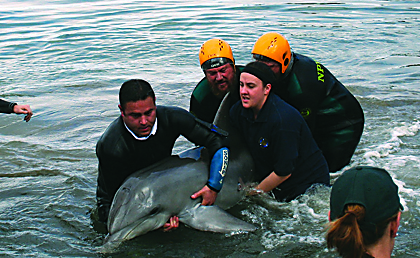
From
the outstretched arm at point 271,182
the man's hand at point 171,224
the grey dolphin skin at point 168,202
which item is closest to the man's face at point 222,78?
the grey dolphin skin at point 168,202

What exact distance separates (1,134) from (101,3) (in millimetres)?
18892

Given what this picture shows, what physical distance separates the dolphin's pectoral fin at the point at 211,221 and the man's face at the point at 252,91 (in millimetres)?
1219

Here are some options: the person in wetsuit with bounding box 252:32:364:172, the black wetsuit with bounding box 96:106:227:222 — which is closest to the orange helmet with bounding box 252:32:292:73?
the person in wetsuit with bounding box 252:32:364:172

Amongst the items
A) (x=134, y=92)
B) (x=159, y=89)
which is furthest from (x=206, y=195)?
(x=159, y=89)

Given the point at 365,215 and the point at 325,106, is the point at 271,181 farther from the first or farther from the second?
the point at 365,215

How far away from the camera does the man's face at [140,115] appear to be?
189 inches

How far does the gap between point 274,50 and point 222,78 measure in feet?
2.62

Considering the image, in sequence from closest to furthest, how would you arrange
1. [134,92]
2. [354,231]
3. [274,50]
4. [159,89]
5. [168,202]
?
[354,231] → [134,92] → [168,202] → [274,50] → [159,89]

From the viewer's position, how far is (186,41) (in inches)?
639

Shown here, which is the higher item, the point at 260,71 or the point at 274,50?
the point at 274,50

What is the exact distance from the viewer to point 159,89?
11305mm

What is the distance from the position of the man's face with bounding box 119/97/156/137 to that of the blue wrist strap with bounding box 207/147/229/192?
2.71ft

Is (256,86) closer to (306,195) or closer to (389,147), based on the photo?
(306,195)

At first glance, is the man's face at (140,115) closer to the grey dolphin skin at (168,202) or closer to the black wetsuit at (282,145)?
the grey dolphin skin at (168,202)
